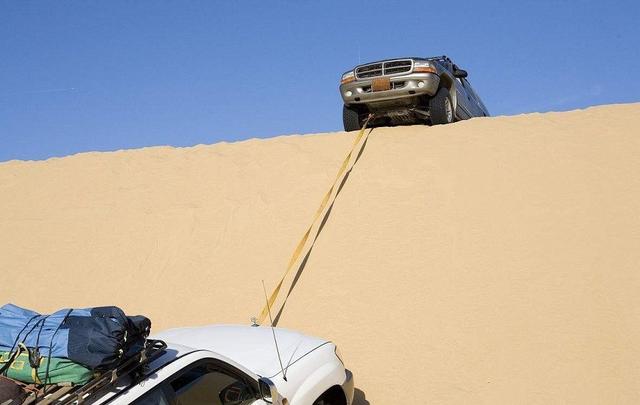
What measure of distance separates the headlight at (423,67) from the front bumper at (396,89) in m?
0.07

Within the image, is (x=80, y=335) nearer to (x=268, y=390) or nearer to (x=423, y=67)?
(x=268, y=390)

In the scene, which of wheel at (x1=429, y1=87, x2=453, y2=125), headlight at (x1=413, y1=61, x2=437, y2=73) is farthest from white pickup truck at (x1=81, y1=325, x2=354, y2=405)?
wheel at (x1=429, y1=87, x2=453, y2=125)

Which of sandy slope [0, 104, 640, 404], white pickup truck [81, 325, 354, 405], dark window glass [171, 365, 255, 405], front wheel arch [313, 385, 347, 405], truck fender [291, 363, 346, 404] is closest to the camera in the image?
white pickup truck [81, 325, 354, 405]

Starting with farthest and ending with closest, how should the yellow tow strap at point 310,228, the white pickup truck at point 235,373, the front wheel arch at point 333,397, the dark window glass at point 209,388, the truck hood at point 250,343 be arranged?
the yellow tow strap at point 310,228 → the front wheel arch at point 333,397 → the truck hood at point 250,343 → the dark window glass at point 209,388 → the white pickup truck at point 235,373

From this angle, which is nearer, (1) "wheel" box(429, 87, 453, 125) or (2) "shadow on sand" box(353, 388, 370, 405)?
(2) "shadow on sand" box(353, 388, 370, 405)

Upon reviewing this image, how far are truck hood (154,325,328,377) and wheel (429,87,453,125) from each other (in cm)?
698

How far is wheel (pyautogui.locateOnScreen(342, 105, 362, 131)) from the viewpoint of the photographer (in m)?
11.7

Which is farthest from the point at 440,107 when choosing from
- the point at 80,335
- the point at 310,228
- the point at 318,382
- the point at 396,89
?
the point at 80,335

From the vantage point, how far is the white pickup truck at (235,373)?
3256 millimetres

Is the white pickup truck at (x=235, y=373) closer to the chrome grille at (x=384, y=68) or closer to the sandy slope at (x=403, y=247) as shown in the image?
the sandy slope at (x=403, y=247)

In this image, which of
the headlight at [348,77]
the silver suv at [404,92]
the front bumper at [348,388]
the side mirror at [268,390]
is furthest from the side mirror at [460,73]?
the side mirror at [268,390]

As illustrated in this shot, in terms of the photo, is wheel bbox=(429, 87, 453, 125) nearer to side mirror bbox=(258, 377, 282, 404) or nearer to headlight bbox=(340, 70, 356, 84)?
headlight bbox=(340, 70, 356, 84)

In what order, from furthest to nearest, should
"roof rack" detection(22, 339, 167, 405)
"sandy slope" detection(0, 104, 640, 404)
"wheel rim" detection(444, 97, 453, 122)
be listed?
"wheel rim" detection(444, 97, 453, 122), "sandy slope" detection(0, 104, 640, 404), "roof rack" detection(22, 339, 167, 405)

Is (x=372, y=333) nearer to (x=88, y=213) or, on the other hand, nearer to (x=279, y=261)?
(x=279, y=261)
